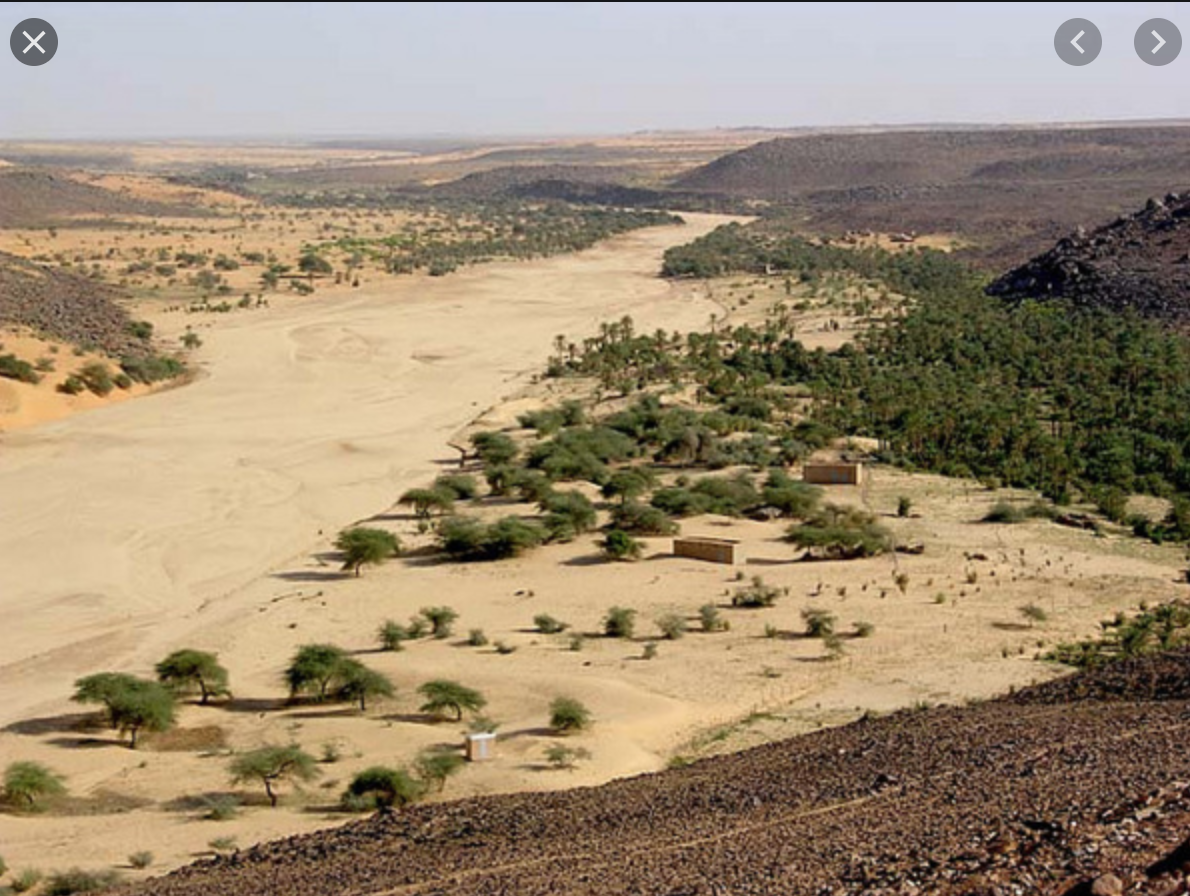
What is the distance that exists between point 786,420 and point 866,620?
1934 cm

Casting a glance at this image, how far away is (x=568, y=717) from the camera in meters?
21.7

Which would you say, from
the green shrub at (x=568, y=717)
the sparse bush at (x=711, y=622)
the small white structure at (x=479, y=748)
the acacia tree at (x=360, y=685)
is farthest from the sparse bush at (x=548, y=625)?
the small white structure at (x=479, y=748)

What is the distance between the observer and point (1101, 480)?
37812 millimetres

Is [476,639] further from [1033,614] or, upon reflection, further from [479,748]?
[1033,614]

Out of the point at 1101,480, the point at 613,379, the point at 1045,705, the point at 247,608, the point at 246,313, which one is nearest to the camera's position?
the point at 1045,705

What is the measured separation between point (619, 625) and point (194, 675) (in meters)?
7.22

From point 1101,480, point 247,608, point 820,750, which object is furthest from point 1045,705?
point 1101,480

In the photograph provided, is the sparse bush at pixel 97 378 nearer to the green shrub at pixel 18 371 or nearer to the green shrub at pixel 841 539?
the green shrub at pixel 18 371

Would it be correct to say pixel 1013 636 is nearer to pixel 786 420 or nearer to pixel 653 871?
pixel 653 871

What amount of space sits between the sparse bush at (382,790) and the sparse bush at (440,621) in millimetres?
7388

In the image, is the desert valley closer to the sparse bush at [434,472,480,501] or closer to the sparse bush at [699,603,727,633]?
the sparse bush at [699,603,727,633]

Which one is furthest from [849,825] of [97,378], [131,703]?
[97,378]

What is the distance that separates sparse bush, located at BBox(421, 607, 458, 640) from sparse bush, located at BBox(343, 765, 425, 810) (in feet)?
24.2

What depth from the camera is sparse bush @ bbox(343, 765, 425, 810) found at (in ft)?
62.6
